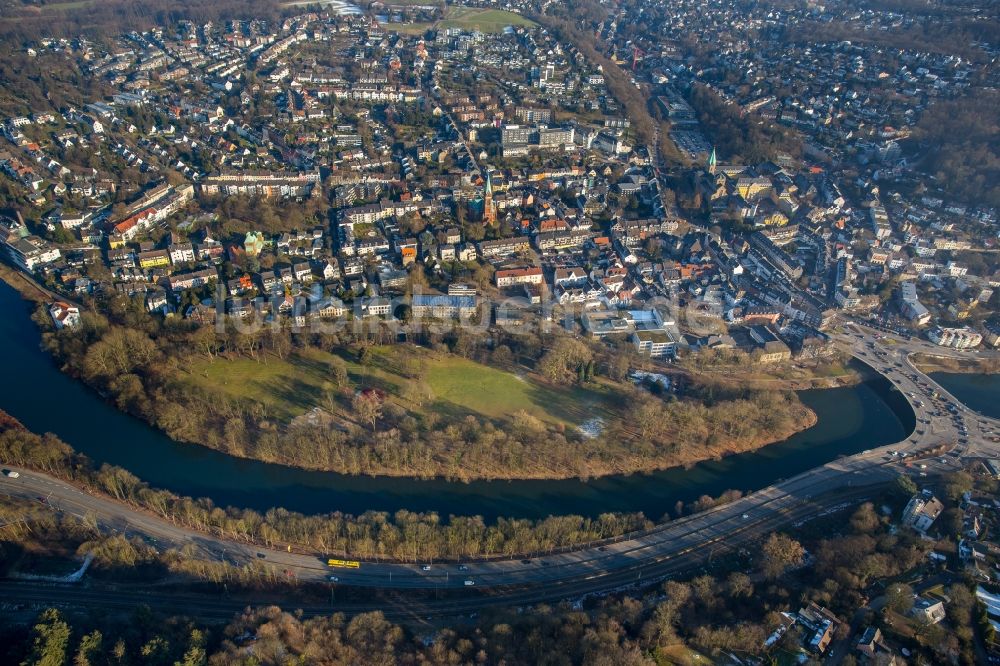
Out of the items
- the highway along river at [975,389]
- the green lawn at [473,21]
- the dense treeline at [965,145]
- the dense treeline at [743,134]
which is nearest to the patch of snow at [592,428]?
the highway along river at [975,389]

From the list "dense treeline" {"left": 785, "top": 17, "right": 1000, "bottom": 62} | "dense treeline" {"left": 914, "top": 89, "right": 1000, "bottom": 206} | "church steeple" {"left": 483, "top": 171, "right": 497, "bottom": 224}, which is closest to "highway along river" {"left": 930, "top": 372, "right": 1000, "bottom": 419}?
"dense treeline" {"left": 914, "top": 89, "right": 1000, "bottom": 206}

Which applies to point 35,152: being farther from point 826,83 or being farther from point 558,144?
point 826,83

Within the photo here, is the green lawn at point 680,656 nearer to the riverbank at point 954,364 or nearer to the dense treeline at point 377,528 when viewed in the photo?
the dense treeline at point 377,528

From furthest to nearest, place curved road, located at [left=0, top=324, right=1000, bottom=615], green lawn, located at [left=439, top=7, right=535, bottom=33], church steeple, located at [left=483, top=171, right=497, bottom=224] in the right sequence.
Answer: green lawn, located at [left=439, top=7, right=535, bottom=33]
church steeple, located at [left=483, top=171, right=497, bottom=224]
curved road, located at [left=0, top=324, right=1000, bottom=615]

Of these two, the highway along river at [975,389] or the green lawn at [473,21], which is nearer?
the highway along river at [975,389]

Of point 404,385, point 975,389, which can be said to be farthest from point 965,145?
point 404,385

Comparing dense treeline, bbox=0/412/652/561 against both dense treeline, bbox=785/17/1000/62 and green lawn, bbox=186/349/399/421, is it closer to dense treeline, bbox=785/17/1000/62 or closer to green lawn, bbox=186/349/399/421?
green lawn, bbox=186/349/399/421

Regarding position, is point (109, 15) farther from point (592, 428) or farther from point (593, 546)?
point (593, 546)
